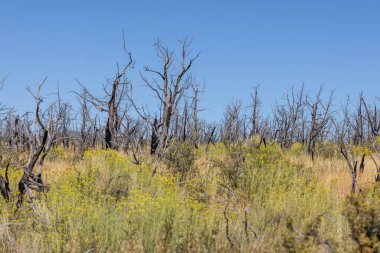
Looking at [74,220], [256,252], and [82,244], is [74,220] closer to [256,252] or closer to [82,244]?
[82,244]

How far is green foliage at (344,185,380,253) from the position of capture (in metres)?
3.25

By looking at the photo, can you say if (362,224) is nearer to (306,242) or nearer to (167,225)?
(306,242)

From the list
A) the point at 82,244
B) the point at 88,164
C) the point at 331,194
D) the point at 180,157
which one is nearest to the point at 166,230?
the point at 82,244

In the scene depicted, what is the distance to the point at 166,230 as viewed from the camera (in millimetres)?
4422

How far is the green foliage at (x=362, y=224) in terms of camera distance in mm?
3246

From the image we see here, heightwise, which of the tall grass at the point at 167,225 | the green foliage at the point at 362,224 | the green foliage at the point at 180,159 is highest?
the green foliage at the point at 180,159

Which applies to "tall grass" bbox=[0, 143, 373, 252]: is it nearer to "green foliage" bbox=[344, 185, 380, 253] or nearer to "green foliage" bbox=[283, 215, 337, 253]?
"green foliage" bbox=[283, 215, 337, 253]

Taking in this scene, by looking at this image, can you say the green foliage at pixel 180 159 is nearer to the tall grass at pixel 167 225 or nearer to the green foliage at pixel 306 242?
the tall grass at pixel 167 225

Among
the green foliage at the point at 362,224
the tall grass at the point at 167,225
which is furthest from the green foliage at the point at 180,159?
the green foliage at the point at 362,224

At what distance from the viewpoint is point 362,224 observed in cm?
332

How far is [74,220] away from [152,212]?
0.92 meters

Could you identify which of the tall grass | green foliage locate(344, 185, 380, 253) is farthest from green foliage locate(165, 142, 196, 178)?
green foliage locate(344, 185, 380, 253)

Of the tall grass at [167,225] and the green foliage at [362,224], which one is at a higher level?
the green foliage at [362,224]

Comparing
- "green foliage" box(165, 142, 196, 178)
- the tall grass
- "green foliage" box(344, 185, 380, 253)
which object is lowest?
the tall grass
